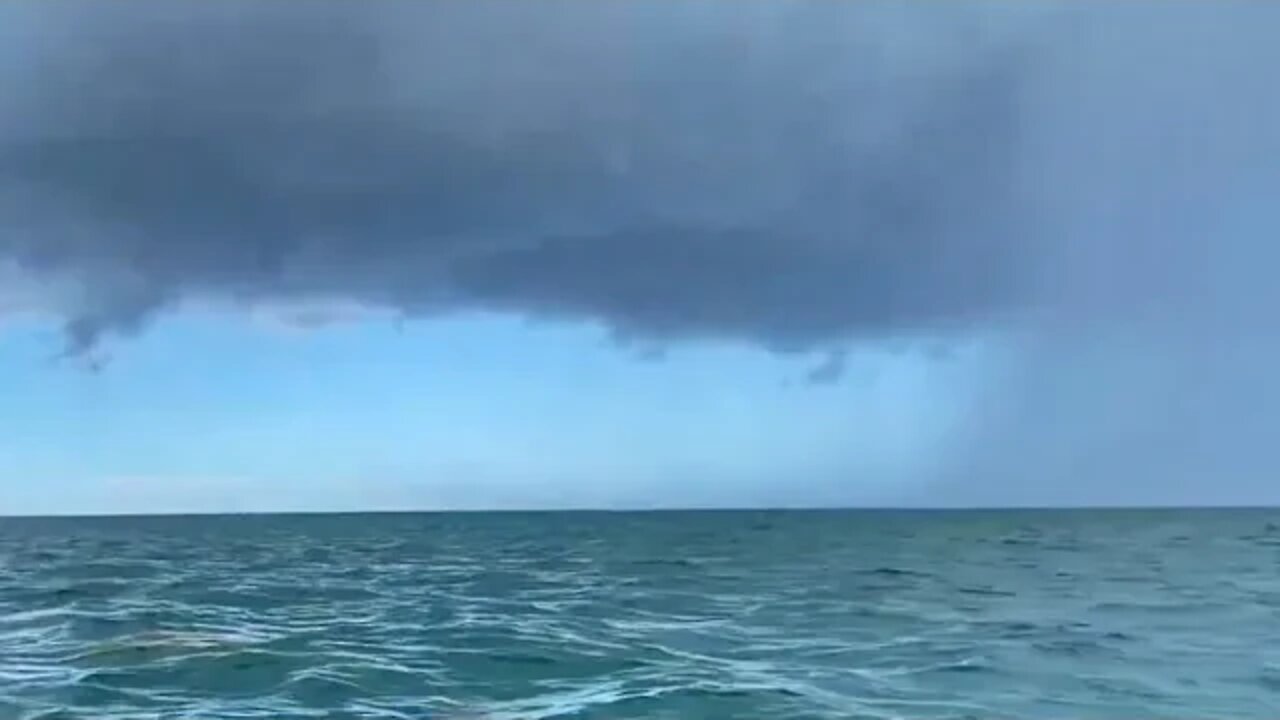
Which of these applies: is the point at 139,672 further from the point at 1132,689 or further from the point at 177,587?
the point at 177,587

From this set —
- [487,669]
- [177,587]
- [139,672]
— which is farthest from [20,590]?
[487,669]

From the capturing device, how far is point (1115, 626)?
70.4 feet

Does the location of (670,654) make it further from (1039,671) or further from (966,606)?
(966,606)

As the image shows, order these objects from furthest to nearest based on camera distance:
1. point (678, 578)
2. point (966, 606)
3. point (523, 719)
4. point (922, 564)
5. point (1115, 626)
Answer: point (922, 564), point (678, 578), point (966, 606), point (1115, 626), point (523, 719)

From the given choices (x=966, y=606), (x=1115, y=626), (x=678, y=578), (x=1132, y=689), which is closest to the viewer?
(x=1132, y=689)

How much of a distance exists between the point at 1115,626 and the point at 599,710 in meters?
11.9

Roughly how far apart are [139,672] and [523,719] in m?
6.12

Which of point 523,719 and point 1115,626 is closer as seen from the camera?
point 523,719

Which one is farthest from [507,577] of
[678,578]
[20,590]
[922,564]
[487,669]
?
[487,669]

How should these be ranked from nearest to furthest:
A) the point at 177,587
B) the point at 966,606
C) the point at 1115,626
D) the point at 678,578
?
1. the point at 1115,626
2. the point at 966,606
3. the point at 177,587
4. the point at 678,578

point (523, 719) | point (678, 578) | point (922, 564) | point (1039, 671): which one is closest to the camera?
point (523, 719)

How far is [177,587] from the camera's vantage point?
2991cm

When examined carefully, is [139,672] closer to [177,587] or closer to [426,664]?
[426,664]

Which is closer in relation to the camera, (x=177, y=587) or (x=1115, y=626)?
(x=1115, y=626)
